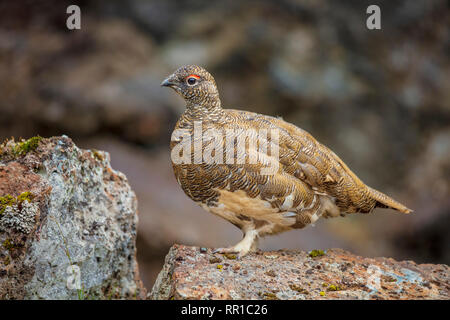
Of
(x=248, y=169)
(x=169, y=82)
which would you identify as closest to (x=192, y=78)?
(x=169, y=82)

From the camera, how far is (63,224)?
4.15 m

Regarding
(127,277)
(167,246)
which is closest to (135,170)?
(167,246)

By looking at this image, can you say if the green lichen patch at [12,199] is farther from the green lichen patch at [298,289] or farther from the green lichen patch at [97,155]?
the green lichen patch at [298,289]

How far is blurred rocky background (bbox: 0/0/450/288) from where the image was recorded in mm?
12453

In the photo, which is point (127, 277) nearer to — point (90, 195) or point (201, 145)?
point (90, 195)

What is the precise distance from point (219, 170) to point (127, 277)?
1.52 metres

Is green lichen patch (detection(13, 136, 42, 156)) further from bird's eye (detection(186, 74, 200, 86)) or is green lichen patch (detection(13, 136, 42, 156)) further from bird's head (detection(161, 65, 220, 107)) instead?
bird's eye (detection(186, 74, 200, 86))

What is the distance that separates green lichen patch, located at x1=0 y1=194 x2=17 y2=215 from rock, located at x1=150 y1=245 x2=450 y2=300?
4.92 feet

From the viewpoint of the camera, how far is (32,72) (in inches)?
491

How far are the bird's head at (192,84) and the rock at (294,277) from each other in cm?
152

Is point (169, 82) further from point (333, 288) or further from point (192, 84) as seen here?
point (333, 288)

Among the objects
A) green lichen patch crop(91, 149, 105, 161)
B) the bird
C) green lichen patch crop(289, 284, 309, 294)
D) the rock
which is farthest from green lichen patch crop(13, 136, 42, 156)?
green lichen patch crop(289, 284, 309, 294)

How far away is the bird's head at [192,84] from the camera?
4727 mm
